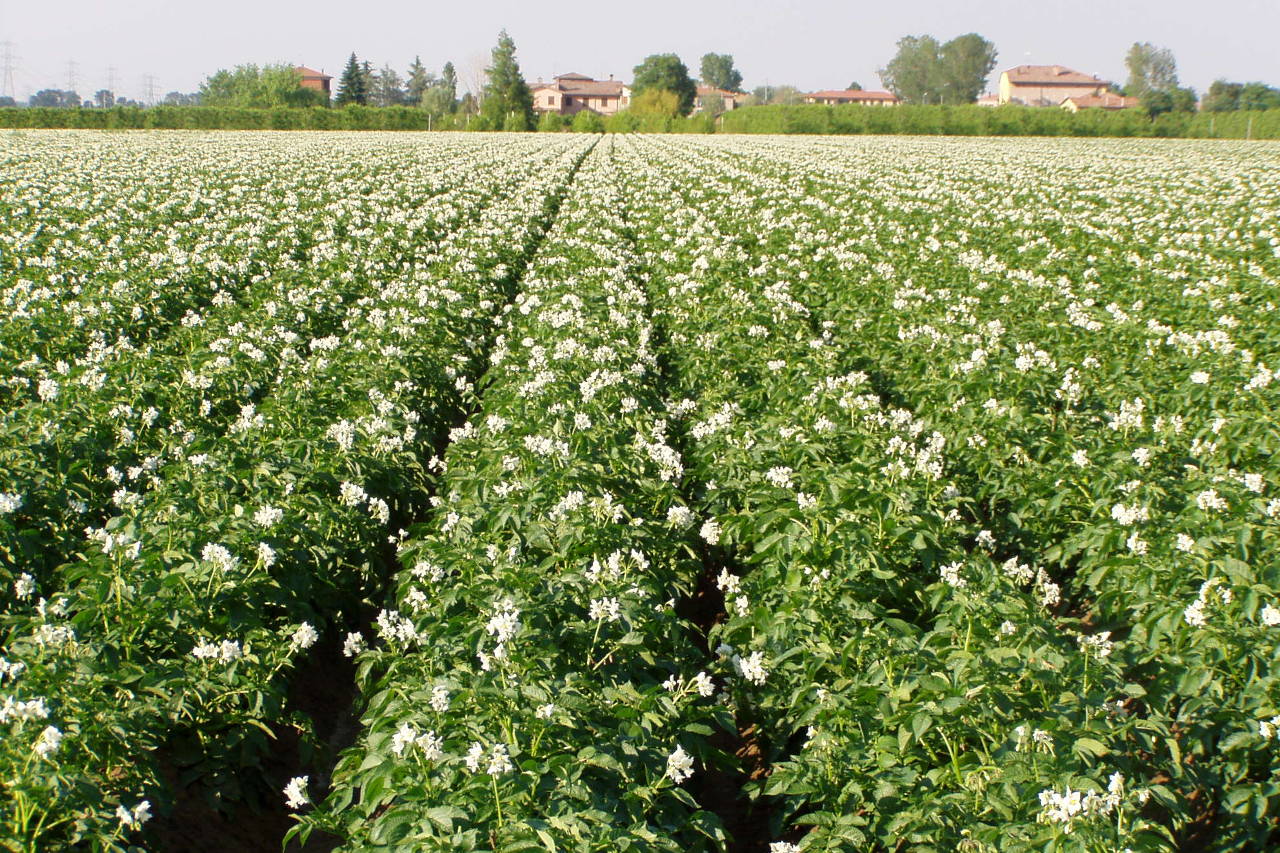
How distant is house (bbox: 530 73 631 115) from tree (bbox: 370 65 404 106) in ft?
82.0

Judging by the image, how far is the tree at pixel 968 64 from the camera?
146 m

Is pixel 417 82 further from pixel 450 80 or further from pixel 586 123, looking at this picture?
pixel 586 123

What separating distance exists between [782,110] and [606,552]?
8024 cm

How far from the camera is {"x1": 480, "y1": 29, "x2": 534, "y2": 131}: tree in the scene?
3255 inches

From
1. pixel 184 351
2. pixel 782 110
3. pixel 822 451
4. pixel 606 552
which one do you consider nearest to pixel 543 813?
pixel 606 552

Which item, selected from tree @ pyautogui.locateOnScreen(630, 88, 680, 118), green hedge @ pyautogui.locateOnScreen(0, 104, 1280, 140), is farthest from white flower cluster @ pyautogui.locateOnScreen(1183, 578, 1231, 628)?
tree @ pyautogui.locateOnScreen(630, 88, 680, 118)

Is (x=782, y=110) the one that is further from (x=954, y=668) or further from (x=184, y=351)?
(x=954, y=668)

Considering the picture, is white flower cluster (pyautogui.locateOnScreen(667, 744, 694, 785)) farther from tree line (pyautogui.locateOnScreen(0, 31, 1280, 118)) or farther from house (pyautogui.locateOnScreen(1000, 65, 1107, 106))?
house (pyautogui.locateOnScreen(1000, 65, 1107, 106))

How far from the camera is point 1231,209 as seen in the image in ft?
67.9

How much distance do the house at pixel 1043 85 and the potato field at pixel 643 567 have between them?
485ft

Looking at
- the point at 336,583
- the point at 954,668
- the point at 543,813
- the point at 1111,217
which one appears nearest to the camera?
the point at 543,813

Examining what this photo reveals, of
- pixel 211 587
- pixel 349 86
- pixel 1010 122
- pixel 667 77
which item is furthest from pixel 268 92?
pixel 211 587

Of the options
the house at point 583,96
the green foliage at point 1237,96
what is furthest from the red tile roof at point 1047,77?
the house at point 583,96

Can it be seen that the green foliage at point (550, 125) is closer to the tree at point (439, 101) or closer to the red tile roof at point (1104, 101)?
the tree at point (439, 101)
